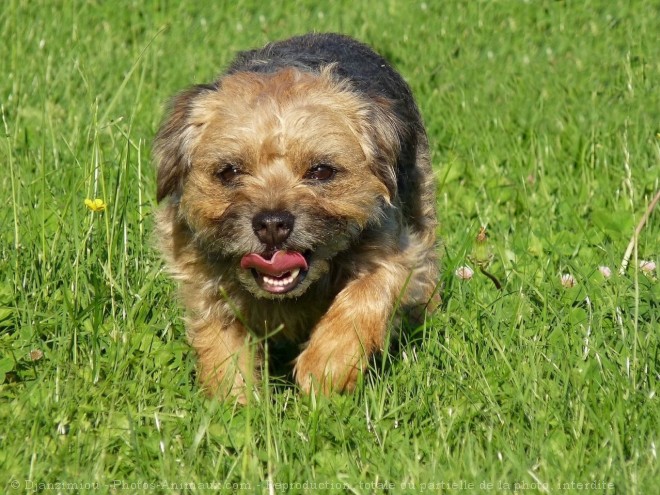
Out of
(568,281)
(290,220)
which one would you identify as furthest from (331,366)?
(568,281)

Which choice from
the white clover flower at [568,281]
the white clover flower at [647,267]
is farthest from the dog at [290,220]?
the white clover flower at [647,267]

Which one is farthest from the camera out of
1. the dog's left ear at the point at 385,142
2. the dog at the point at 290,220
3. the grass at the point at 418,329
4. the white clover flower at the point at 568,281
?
the white clover flower at the point at 568,281

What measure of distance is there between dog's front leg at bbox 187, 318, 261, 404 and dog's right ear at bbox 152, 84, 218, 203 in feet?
1.72

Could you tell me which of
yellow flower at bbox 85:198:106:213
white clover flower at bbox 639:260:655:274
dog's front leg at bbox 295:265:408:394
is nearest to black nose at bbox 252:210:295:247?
dog's front leg at bbox 295:265:408:394

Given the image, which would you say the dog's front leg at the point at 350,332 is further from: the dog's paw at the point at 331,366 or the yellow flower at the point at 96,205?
the yellow flower at the point at 96,205

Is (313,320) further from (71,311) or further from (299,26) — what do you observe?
(299,26)

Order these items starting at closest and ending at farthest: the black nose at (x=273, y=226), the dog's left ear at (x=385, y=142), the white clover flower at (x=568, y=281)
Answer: the black nose at (x=273, y=226) < the dog's left ear at (x=385, y=142) < the white clover flower at (x=568, y=281)

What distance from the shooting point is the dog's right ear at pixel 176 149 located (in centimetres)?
419

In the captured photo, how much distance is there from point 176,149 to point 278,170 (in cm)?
48

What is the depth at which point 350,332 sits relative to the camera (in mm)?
4023

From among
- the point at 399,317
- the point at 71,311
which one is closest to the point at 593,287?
the point at 399,317

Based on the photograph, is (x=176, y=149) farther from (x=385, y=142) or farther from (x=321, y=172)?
(x=385, y=142)

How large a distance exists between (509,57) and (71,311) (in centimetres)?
464

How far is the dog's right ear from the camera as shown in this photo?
13.8 feet
